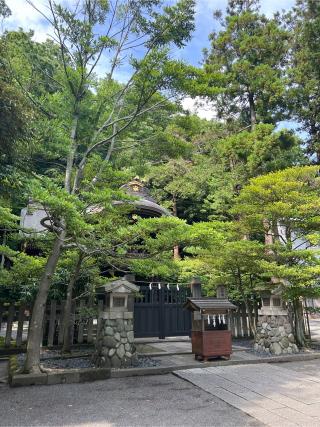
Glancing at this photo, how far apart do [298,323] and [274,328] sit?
62.4 inches

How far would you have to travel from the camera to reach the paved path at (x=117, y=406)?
13.7 feet

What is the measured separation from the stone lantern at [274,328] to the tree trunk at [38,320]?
590cm

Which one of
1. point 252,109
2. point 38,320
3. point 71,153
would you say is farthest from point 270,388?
point 252,109

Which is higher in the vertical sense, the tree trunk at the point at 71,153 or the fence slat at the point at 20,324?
the tree trunk at the point at 71,153

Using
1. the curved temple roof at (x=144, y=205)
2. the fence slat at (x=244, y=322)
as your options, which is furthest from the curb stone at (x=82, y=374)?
the curved temple roof at (x=144, y=205)

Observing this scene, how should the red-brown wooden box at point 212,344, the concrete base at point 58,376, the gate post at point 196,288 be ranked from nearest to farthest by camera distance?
the concrete base at point 58,376
the red-brown wooden box at point 212,344
the gate post at point 196,288

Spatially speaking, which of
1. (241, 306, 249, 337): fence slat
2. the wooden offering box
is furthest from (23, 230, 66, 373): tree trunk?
(241, 306, 249, 337): fence slat

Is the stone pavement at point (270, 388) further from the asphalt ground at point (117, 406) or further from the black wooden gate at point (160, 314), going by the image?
the black wooden gate at point (160, 314)

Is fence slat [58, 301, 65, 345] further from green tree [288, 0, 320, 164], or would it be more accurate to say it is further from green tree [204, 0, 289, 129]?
green tree [288, 0, 320, 164]

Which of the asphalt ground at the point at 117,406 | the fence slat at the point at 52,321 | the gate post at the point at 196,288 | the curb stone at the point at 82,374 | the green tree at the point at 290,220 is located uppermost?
the green tree at the point at 290,220

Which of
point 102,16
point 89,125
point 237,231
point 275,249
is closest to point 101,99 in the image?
point 89,125

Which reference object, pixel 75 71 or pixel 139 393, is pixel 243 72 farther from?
pixel 139 393

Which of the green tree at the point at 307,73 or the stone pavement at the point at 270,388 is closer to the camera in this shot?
the stone pavement at the point at 270,388

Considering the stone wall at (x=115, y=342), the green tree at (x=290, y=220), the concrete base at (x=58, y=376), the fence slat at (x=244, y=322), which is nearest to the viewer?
the concrete base at (x=58, y=376)
